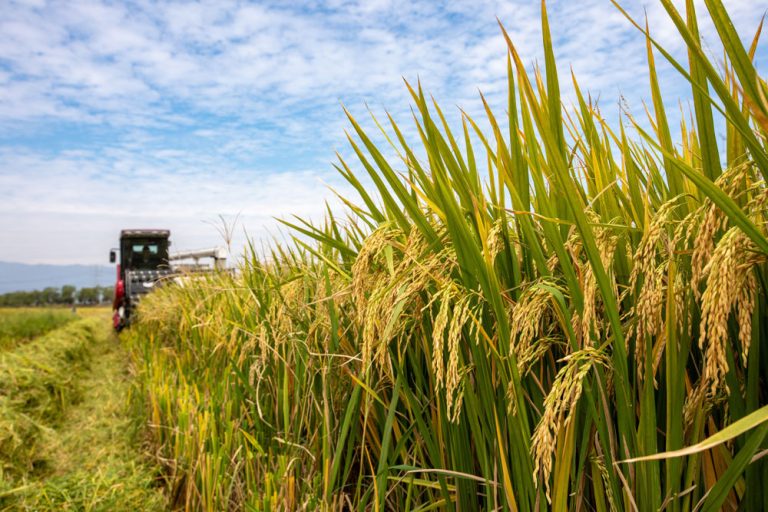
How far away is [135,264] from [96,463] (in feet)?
47.2

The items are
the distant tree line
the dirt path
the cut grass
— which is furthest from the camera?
the distant tree line

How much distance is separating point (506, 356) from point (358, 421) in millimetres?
926

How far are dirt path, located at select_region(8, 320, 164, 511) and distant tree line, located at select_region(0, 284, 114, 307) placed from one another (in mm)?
53621

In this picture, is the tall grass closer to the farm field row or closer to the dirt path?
the dirt path

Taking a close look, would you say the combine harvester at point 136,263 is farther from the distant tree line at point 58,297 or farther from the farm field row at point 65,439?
the distant tree line at point 58,297

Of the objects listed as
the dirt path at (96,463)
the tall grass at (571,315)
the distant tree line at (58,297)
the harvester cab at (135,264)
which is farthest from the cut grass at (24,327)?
the distant tree line at (58,297)

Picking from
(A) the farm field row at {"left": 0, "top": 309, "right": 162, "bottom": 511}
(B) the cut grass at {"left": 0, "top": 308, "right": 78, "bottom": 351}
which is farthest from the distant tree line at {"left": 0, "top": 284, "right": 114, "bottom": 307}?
(A) the farm field row at {"left": 0, "top": 309, "right": 162, "bottom": 511}

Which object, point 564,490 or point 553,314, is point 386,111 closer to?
point 553,314

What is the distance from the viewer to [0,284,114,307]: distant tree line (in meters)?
53.3

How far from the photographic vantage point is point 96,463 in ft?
A: 13.3

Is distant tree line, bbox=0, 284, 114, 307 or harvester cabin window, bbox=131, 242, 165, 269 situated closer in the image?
harvester cabin window, bbox=131, 242, 165, 269

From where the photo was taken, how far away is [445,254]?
1.38m

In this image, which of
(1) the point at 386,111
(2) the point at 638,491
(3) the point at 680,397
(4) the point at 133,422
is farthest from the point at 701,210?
(4) the point at 133,422

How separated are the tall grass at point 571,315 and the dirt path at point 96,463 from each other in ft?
5.06
